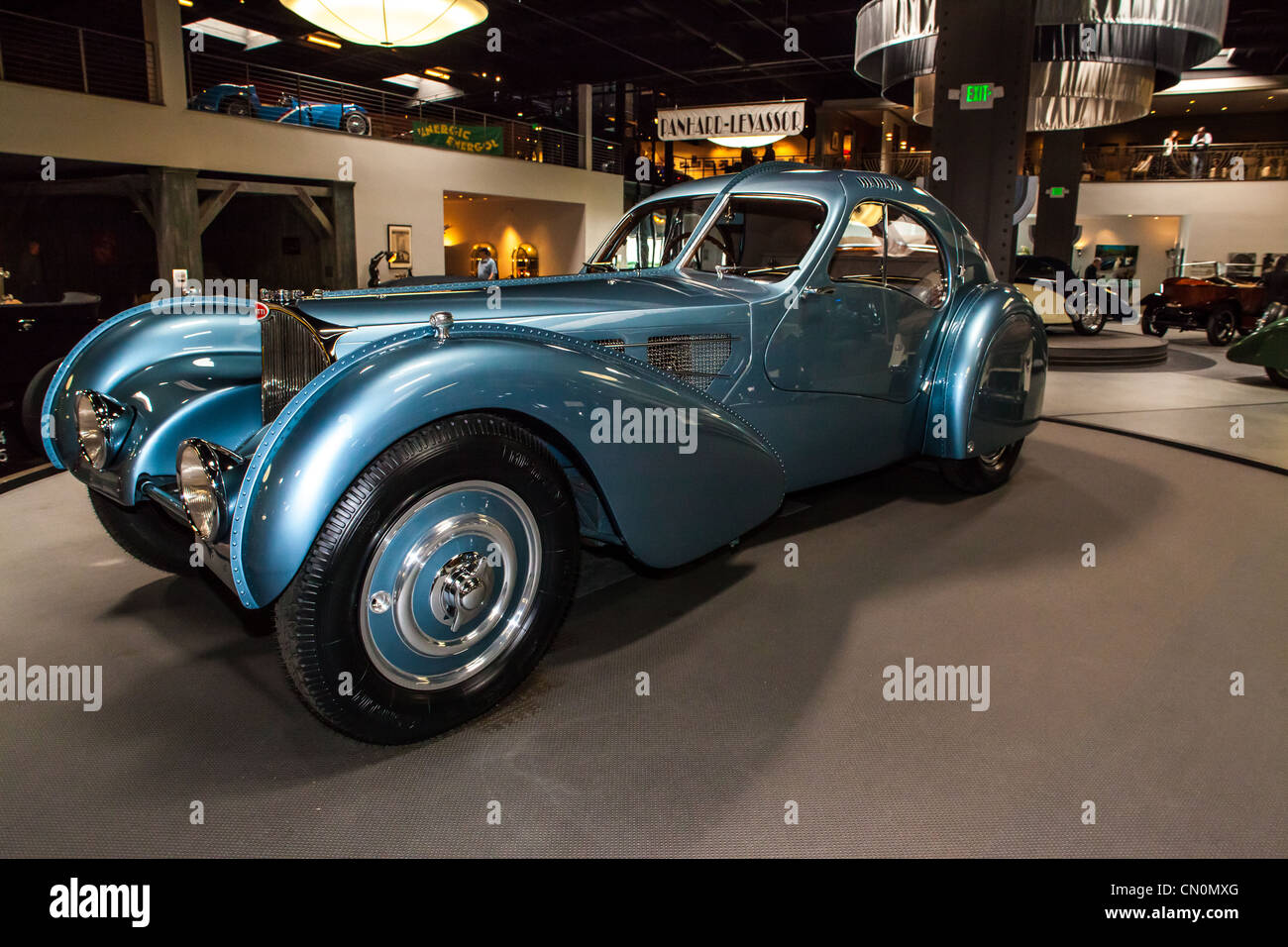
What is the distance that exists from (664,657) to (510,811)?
2.93ft

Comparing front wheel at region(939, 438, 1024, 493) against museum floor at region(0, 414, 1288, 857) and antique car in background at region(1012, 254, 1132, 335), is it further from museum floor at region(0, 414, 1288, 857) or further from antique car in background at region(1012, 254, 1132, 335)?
antique car in background at region(1012, 254, 1132, 335)

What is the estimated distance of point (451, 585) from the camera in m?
2.22

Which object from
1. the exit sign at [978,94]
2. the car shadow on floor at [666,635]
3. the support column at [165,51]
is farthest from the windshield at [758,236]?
the support column at [165,51]

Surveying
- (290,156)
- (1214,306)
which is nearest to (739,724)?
(290,156)

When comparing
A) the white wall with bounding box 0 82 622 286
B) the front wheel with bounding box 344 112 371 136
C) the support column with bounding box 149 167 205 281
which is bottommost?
the support column with bounding box 149 167 205 281

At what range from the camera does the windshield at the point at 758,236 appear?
3.56 metres

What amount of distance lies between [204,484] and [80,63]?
12.5 meters

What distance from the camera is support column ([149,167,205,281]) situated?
1195 cm

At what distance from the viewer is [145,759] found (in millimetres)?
2168

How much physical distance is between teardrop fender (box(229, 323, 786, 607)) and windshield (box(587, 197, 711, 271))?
140 cm

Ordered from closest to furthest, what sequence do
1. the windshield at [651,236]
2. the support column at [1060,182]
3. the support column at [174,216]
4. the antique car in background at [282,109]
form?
1. the windshield at [651,236]
2. the support column at [174,216]
3. the antique car in background at [282,109]
4. the support column at [1060,182]

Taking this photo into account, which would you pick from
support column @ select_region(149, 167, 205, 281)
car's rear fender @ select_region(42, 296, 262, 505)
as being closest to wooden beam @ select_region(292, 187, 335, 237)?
support column @ select_region(149, 167, 205, 281)

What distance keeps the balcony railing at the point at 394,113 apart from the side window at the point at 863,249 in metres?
12.7

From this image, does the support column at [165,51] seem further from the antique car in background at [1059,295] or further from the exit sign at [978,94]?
the antique car in background at [1059,295]
